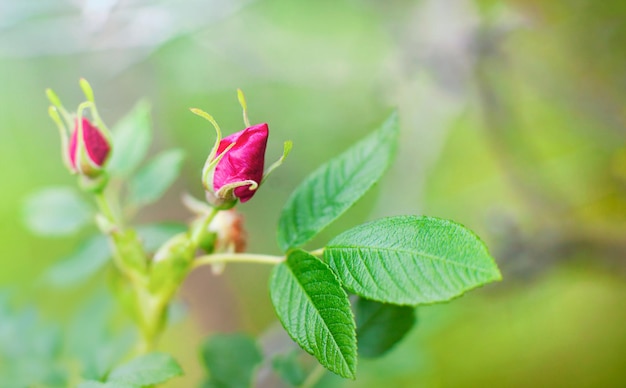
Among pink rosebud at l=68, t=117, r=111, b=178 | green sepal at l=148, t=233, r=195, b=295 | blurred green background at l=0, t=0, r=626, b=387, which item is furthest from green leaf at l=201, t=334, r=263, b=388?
blurred green background at l=0, t=0, r=626, b=387

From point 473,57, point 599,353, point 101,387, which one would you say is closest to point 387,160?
point 101,387

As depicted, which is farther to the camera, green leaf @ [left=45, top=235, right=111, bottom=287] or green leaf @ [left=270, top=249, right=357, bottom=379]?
green leaf @ [left=45, top=235, right=111, bottom=287]

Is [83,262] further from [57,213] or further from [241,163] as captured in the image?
[241,163]

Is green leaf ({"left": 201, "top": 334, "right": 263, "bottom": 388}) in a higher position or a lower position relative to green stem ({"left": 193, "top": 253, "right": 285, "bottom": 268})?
lower

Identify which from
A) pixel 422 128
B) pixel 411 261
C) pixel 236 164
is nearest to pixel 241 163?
pixel 236 164

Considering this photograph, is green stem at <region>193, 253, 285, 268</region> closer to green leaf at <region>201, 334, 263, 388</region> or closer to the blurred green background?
green leaf at <region>201, 334, 263, 388</region>

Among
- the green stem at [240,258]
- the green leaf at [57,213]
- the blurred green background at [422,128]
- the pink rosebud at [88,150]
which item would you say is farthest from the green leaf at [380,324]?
the blurred green background at [422,128]

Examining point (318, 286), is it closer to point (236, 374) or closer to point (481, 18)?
point (236, 374)
